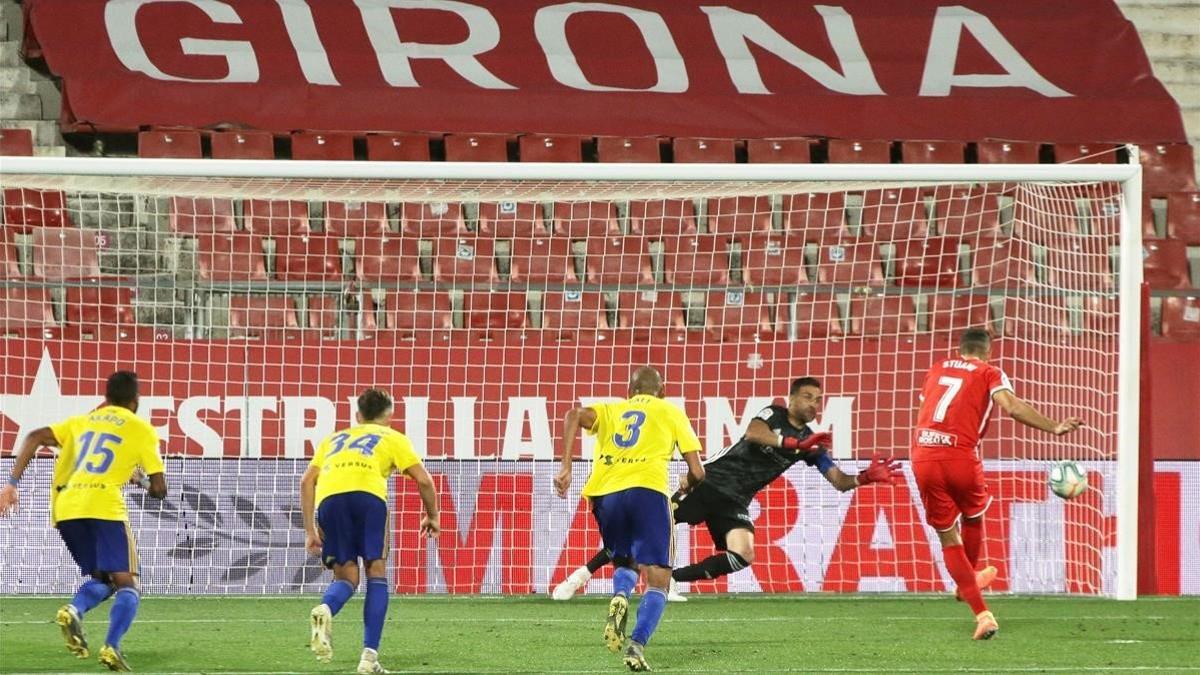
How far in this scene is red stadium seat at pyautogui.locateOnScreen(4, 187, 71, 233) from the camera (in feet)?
47.2

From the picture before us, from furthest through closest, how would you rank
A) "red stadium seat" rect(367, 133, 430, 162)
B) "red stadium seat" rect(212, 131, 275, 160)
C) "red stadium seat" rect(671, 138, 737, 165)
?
"red stadium seat" rect(671, 138, 737, 165), "red stadium seat" rect(367, 133, 430, 162), "red stadium seat" rect(212, 131, 275, 160)

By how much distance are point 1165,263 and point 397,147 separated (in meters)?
6.91

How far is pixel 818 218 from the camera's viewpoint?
599 inches

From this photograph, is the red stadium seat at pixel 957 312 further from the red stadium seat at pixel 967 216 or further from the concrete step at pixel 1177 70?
the concrete step at pixel 1177 70

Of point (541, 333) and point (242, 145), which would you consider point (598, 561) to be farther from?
point (242, 145)

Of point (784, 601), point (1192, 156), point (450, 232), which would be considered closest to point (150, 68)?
point (450, 232)

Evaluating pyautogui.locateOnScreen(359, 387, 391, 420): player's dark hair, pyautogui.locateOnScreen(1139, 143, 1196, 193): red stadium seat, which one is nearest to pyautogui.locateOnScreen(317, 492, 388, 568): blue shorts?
pyautogui.locateOnScreen(359, 387, 391, 420): player's dark hair

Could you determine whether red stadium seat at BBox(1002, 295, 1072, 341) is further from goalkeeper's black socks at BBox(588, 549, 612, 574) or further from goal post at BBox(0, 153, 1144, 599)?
goalkeeper's black socks at BBox(588, 549, 612, 574)

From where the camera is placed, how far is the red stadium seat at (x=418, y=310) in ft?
45.5

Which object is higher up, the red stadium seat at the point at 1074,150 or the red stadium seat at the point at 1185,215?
the red stadium seat at the point at 1074,150

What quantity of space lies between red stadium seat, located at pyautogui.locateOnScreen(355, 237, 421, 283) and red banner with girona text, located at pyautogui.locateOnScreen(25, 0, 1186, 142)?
2.20 metres

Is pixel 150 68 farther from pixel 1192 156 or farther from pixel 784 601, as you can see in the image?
pixel 1192 156

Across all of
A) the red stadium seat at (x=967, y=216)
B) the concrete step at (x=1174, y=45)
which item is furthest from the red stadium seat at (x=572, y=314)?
the concrete step at (x=1174, y=45)

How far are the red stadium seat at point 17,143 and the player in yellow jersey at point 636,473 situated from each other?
8505 millimetres
